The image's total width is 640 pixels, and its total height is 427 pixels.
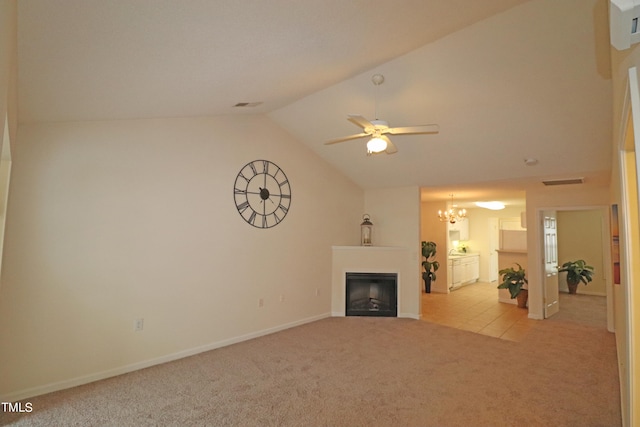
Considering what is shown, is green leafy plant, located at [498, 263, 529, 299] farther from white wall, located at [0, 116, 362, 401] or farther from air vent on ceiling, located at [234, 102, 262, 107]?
air vent on ceiling, located at [234, 102, 262, 107]

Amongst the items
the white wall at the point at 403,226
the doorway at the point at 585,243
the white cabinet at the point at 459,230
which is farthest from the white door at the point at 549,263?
the white cabinet at the point at 459,230

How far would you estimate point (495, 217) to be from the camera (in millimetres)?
9930

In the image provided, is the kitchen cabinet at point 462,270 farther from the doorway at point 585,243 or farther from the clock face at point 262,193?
the clock face at point 262,193

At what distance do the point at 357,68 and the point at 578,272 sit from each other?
8.10 m

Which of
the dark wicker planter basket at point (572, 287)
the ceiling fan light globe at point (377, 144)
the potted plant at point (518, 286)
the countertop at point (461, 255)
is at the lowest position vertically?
the dark wicker planter basket at point (572, 287)

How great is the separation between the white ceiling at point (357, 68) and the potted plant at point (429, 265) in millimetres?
3508

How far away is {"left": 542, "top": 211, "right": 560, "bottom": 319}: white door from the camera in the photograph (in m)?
5.77

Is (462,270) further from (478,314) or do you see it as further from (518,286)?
(478,314)

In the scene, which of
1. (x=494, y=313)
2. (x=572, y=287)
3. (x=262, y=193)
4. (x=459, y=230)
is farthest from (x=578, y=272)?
(x=262, y=193)

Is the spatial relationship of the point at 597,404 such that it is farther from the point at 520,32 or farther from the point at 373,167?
the point at 373,167

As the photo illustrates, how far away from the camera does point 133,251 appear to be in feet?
11.6

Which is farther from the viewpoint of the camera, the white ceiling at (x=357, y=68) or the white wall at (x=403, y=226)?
the white wall at (x=403, y=226)

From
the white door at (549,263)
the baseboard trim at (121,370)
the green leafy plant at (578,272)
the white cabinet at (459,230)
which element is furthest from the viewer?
the white cabinet at (459,230)

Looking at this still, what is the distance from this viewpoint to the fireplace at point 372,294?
19.2ft
